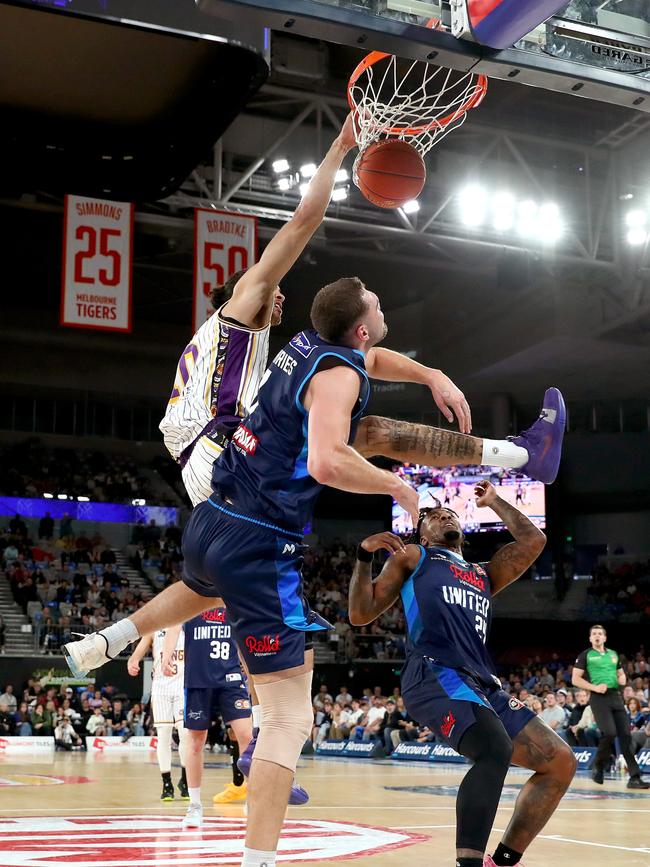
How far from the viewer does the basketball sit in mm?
5488

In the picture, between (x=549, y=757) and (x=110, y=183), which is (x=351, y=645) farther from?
(x=549, y=757)

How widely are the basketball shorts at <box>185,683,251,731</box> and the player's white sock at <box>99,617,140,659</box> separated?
12.4 ft

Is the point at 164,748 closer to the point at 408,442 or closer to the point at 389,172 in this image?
the point at 389,172

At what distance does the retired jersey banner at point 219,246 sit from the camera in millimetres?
16625

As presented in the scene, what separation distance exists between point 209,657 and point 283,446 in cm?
479

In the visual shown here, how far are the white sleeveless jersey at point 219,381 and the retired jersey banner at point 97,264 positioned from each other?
11554 millimetres

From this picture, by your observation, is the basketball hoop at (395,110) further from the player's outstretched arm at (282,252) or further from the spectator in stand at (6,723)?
the spectator in stand at (6,723)

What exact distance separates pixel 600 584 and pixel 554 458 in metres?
28.1

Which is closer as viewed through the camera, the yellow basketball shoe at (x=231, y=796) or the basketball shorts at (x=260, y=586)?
the basketball shorts at (x=260, y=586)

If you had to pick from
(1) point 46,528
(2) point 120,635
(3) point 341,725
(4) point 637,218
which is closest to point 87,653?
(2) point 120,635

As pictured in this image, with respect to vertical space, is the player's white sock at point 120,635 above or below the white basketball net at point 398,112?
below

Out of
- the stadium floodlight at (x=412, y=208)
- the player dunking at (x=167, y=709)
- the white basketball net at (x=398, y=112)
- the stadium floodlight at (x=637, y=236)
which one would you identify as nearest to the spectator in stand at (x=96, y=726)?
the player dunking at (x=167, y=709)

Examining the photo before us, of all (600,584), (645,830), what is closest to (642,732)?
(645,830)

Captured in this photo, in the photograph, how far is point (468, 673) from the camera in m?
4.84
